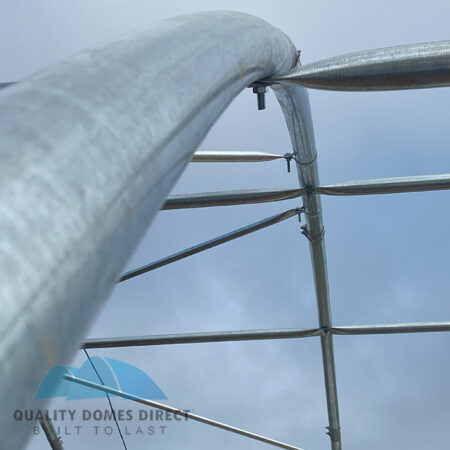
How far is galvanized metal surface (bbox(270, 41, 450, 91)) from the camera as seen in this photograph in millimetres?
8062

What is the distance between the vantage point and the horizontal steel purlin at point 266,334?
20.4m

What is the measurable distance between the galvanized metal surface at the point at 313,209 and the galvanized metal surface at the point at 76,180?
9912 mm

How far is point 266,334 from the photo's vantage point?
20.4 meters

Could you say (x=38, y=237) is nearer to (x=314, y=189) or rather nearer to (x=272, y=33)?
(x=272, y=33)

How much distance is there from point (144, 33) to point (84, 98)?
135 cm

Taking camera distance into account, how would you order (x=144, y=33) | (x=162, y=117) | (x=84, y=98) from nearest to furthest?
(x=84, y=98), (x=162, y=117), (x=144, y=33)

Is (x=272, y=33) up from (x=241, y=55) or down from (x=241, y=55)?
up

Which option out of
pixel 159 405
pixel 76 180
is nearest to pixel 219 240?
pixel 159 405

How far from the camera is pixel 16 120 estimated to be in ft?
7.45

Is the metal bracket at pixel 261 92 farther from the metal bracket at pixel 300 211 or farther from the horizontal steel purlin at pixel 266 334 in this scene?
the horizontal steel purlin at pixel 266 334

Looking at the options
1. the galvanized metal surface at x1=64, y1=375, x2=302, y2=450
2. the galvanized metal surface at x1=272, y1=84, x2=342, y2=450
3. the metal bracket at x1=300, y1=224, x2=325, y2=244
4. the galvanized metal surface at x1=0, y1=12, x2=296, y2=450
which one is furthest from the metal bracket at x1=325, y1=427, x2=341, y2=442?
the galvanized metal surface at x1=0, y1=12, x2=296, y2=450

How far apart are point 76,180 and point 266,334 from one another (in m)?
18.4

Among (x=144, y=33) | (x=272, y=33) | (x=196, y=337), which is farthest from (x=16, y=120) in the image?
(x=196, y=337)

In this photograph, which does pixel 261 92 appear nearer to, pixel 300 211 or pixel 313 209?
pixel 313 209
